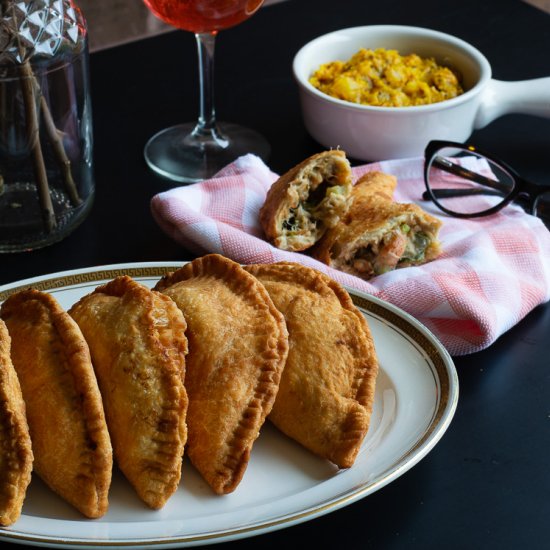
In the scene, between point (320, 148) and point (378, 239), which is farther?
point (320, 148)

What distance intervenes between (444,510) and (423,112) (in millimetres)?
1135

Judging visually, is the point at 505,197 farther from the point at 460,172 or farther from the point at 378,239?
the point at 378,239

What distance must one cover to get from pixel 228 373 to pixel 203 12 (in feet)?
3.55

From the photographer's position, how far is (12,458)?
1.21 m

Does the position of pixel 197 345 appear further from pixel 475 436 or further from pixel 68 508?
pixel 475 436

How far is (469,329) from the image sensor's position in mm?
1749

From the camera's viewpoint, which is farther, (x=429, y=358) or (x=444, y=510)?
(x=429, y=358)

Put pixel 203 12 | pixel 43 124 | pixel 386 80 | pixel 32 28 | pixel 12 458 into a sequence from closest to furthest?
pixel 12 458 < pixel 32 28 < pixel 43 124 < pixel 203 12 < pixel 386 80

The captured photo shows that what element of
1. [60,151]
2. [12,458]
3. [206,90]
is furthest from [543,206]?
[12,458]

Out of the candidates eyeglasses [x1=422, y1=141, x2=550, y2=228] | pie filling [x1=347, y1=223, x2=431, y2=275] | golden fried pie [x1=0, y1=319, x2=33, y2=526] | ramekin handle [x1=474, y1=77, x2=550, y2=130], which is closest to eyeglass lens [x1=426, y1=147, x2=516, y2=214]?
eyeglasses [x1=422, y1=141, x2=550, y2=228]

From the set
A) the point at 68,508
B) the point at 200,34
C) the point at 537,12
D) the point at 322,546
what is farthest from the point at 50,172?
the point at 537,12

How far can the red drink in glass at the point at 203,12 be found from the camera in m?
2.14

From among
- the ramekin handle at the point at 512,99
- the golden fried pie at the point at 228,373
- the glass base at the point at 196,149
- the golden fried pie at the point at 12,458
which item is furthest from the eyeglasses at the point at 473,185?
the golden fried pie at the point at 12,458

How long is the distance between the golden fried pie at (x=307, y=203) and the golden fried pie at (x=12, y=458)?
83cm
